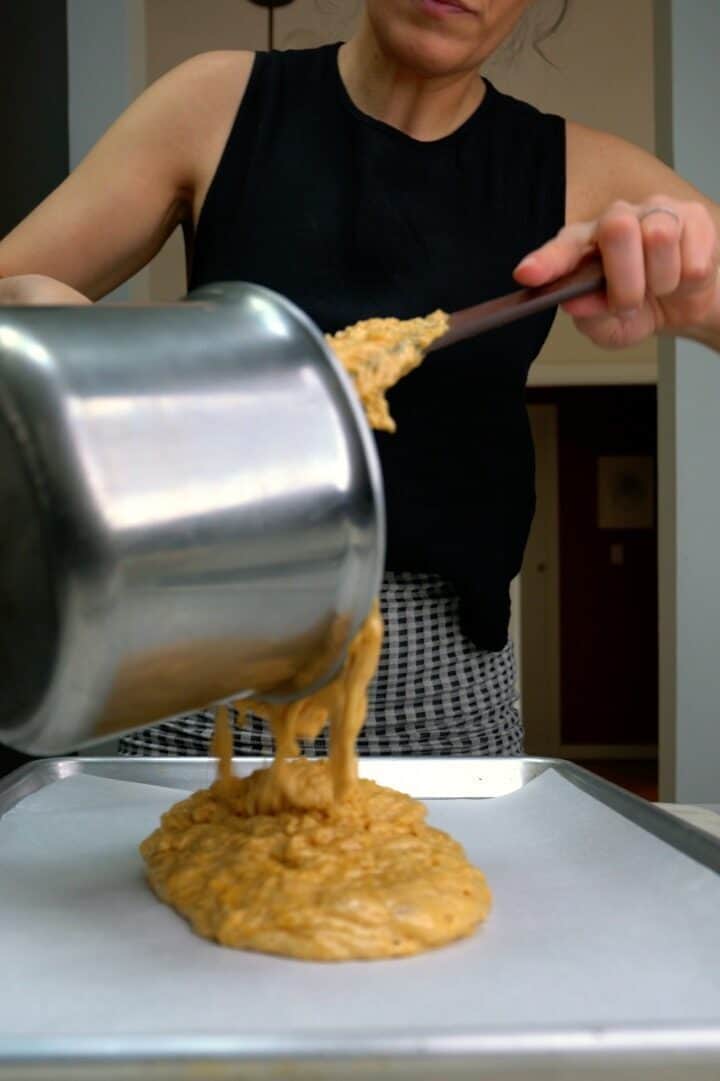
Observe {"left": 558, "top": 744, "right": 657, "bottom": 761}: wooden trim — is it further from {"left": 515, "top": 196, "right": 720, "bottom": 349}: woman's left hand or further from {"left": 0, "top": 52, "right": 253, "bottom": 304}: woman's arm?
{"left": 515, "top": 196, "right": 720, "bottom": 349}: woman's left hand

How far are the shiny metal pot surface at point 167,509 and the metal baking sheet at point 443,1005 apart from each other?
18 centimetres

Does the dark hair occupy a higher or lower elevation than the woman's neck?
higher

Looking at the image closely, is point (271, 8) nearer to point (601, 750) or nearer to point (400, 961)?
point (400, 961)

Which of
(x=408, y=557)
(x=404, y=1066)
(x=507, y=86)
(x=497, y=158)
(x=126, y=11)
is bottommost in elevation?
(x=404, y=1066)

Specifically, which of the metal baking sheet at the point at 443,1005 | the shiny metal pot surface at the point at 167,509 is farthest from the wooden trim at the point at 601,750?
the shiny metal pot surface at the point at 167,509

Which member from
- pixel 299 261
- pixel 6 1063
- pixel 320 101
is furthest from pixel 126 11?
pixel 6 1063

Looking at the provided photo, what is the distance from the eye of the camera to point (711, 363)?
212cm

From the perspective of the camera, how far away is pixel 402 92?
125 cm

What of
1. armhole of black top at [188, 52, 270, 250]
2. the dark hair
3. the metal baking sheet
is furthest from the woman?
the dark hair

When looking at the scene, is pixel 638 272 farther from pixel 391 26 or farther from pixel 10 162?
pixel 10 162

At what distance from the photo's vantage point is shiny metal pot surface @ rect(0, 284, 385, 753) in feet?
2.04

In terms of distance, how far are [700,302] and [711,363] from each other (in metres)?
1.09

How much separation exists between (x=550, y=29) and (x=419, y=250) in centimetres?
336

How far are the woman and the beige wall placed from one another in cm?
285
